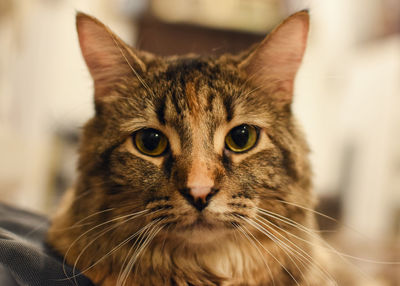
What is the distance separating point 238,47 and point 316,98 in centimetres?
136

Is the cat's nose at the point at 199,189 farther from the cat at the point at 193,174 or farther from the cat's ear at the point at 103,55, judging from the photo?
the cat's ear at the point at 103,55

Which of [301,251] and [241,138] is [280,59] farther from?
[301,251]

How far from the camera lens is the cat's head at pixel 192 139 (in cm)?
73

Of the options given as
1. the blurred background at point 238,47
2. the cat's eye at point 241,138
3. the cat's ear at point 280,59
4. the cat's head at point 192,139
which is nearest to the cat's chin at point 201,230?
the cat's head at point 192,139

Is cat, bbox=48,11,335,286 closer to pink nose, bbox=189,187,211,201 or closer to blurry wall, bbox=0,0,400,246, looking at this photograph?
pink nose, bbox=189,187,211,201

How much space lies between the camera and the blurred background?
2549 millimetres

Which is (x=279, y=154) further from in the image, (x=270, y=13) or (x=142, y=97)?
(x=270, y=13)

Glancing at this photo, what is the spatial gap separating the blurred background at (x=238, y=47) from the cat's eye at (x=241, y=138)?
147 cm

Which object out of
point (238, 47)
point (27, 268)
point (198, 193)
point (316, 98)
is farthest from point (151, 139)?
point (316, 98)

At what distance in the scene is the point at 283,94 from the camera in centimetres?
96

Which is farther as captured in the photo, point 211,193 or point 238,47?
point 238,47

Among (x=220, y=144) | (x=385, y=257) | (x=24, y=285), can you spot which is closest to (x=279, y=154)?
(x=220, y=144)

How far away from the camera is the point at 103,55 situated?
91 centimetres

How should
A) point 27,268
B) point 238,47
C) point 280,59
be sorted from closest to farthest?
point 27,268
point 280,59
point 238,47
